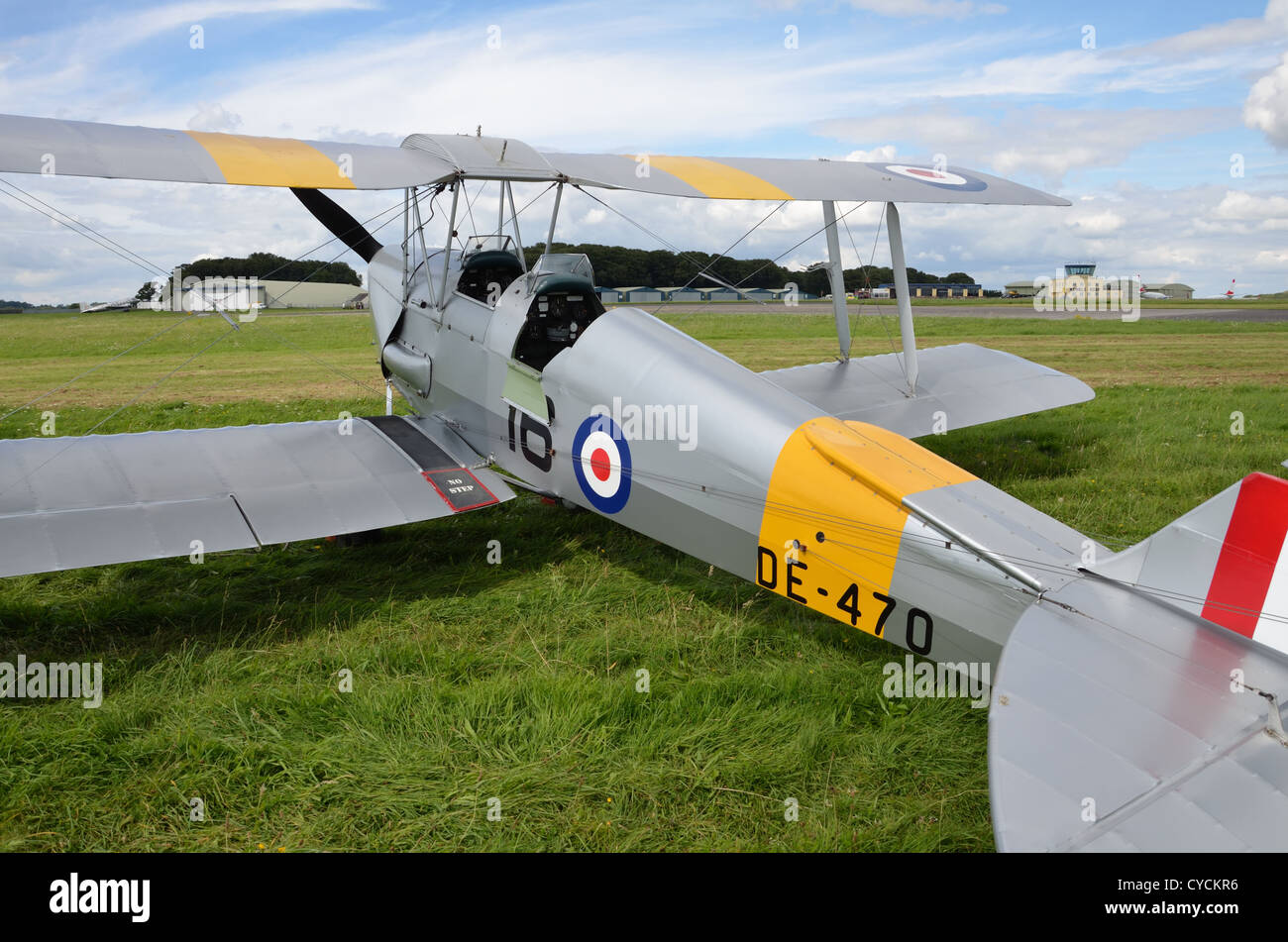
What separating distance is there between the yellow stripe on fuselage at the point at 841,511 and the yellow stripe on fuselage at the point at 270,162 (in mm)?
3357

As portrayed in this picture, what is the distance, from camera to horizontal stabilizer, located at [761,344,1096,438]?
7578mm

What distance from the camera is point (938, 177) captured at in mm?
→ 7781

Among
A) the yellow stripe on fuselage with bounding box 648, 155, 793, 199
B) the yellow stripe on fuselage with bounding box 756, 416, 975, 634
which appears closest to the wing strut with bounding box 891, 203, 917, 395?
the yellow stripe on fuselage with bounding box 648, 155, 793, 199

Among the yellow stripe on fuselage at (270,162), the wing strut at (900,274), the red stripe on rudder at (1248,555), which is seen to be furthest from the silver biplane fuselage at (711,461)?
the wing strut at (900,274)

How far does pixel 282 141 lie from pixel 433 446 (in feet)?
7.70

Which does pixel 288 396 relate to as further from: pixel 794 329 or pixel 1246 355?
pixel 1246 355

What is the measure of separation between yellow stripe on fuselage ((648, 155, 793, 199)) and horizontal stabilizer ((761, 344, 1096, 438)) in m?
2.02

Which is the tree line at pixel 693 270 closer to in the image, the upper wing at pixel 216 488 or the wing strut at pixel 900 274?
the wing strut at pixel 900 274

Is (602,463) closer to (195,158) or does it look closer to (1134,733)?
(195,158)

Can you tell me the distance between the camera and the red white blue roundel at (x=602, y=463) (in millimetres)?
5258

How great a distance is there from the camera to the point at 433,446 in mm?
6469

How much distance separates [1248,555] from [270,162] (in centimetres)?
552
